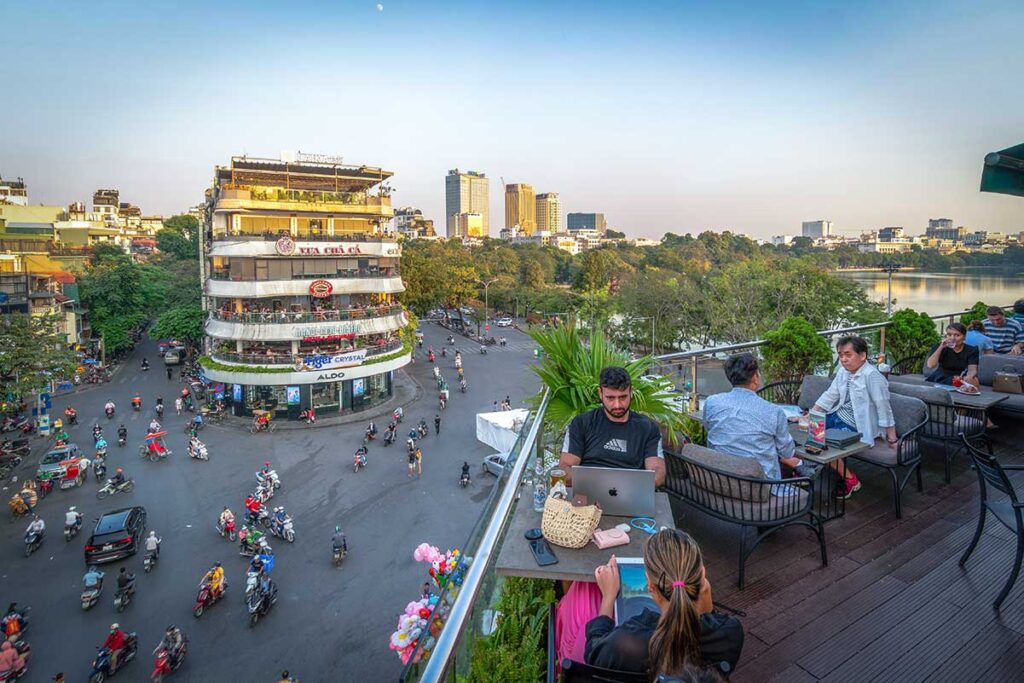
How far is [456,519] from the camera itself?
17328mm

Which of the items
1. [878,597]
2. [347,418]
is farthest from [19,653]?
[347,418]

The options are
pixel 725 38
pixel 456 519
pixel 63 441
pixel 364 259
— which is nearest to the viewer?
pixel 725 38

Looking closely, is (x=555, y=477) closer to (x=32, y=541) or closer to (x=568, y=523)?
(x=568, y=523)

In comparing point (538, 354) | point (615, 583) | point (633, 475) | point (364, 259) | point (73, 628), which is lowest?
point (73, 628)

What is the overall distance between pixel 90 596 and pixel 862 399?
16454mm

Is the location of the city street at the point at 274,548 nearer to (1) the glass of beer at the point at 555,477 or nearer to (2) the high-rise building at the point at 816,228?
(1) the glass of beer at the point at 555,477

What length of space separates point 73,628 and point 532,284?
58011mm

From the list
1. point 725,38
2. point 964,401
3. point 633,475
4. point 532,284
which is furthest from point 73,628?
point 532,284

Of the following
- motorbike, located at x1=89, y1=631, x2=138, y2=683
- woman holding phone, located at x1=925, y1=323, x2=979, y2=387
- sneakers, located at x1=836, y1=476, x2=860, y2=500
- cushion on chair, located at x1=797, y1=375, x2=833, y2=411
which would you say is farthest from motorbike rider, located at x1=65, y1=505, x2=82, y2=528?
woman holding phone, located at x1=925, y1=323, x2=979, y2=387

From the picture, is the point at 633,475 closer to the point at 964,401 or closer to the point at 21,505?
the point at 964,401

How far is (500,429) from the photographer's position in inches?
847

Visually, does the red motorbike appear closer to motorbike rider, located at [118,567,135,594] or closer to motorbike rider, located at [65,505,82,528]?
motorbike rider, located at [118,567,135,594]

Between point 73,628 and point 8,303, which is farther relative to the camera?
point 8,303

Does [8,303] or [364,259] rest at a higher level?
[364,259]
